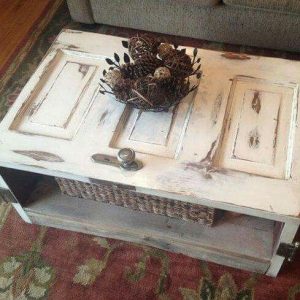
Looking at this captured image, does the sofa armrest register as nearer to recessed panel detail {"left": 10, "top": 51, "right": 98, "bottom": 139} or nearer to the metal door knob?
recessed panel detail {"left": 10, "top": 51, "right": 98, "bottom": 139}

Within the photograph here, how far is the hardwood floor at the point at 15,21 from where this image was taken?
6.33ft

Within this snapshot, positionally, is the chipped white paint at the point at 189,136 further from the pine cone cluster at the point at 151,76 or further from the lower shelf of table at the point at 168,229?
the lower shelf of table at the point at 168,229

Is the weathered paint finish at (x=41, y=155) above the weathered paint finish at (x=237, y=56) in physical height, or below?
below

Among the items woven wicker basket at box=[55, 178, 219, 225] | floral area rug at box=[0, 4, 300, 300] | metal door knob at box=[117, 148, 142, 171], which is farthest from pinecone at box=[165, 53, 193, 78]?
floral area rug at box=[0, 4, 300, 300]

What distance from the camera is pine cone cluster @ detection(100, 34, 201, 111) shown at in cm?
101

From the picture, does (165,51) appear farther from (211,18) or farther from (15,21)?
(15,21)

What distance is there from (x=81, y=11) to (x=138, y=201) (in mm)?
1120

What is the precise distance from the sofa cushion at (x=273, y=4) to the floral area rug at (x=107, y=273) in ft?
3.16

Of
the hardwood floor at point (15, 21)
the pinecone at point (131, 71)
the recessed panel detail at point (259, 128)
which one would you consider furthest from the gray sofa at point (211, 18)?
the pinecone at point (131, 71)

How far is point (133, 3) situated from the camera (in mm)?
1727

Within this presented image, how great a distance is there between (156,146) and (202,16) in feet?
2.97

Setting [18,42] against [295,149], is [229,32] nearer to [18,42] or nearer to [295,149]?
[295,149]

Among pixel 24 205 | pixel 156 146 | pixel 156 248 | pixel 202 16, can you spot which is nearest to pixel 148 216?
pixel 156 248

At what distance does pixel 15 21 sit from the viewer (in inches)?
82.0
